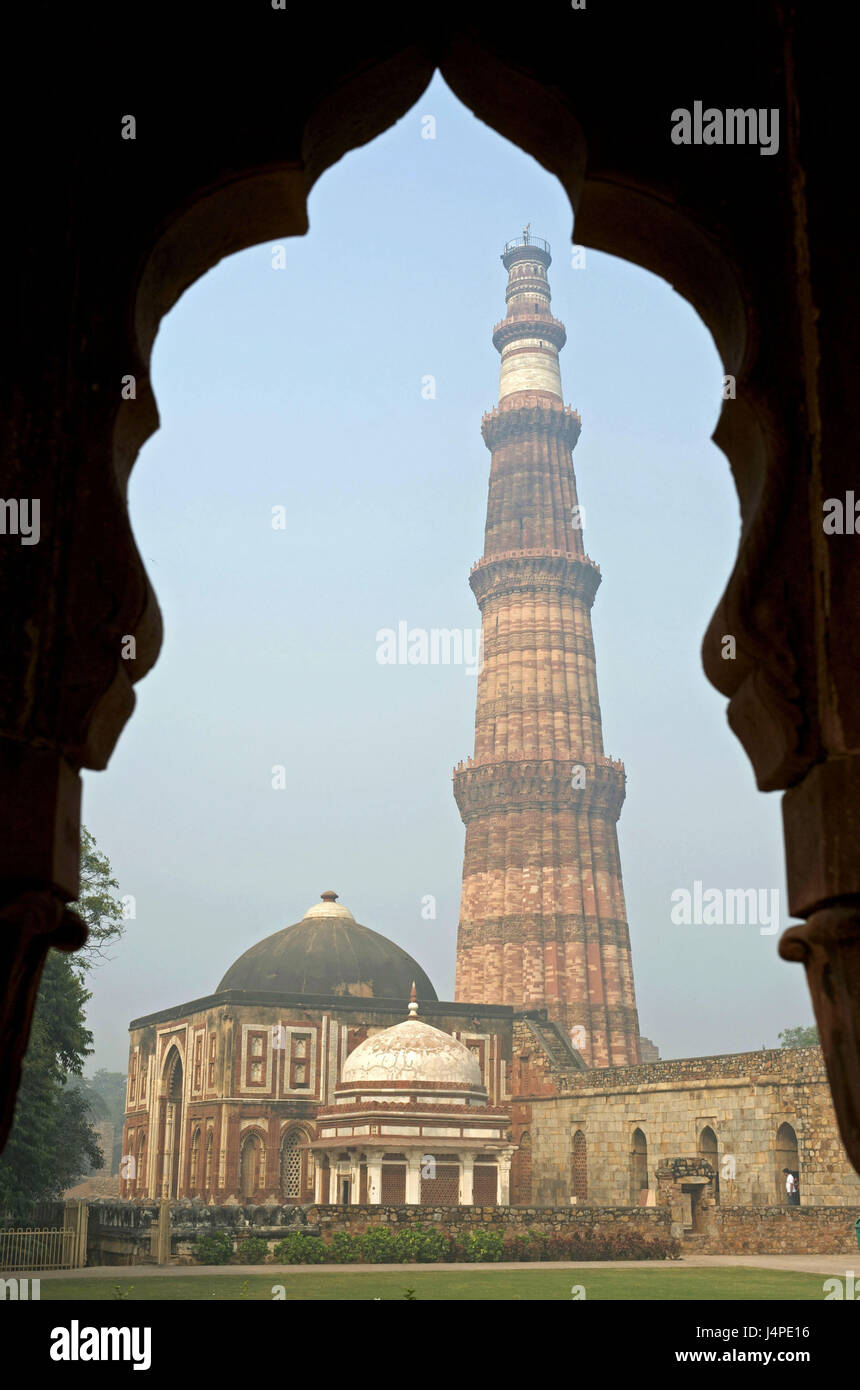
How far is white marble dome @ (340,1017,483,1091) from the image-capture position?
23094mm

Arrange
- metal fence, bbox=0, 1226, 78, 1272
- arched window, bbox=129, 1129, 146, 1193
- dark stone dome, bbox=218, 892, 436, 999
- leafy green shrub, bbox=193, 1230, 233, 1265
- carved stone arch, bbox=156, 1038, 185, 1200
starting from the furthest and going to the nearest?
arched window, bbox=129, 1129, 146, 1193 → dark stone dome, bbox=218, 892, 436, 999 → carved stone arch, bbox=156, 1038, 185, 1200 → leafy green shrub, bbox=193, 1230, 233, 1265 → metal fence, bbox=0, 1226, 78, 1272

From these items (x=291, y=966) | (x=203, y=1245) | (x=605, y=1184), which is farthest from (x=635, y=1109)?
(x=203, y=1245)

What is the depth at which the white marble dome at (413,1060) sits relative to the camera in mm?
23094

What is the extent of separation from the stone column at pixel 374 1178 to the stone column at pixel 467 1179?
1284mm

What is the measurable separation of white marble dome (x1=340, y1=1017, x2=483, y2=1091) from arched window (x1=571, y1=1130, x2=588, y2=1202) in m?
8.09

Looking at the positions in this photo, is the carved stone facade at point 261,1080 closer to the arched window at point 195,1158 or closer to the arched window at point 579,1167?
the arched window at point 195,1158

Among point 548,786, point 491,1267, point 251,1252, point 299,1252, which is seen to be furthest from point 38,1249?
point 548,786

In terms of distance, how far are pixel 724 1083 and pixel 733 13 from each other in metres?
26.9

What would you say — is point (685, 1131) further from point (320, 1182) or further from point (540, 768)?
point (540, 768)

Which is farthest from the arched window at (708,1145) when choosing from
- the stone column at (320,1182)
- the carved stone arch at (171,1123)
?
the carved stone arch at (171,1123)

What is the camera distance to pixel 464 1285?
14992 millimetres

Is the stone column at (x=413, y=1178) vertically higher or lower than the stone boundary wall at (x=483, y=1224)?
higher

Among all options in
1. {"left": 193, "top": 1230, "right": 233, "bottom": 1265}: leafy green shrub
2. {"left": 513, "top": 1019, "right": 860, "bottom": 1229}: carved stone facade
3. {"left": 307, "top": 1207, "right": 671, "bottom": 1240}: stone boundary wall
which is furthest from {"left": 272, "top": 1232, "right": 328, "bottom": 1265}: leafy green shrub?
{"left": 513, "top": 1019, "right": 860, "bottom": 1229}: carved stone facade

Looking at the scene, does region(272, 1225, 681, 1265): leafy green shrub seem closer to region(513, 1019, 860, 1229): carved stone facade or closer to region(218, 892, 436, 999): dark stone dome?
region(513, 1019, 860, 1229): carved stone facade
